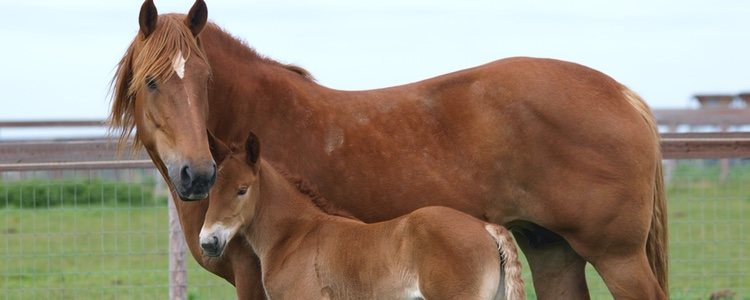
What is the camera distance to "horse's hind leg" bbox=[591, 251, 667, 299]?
5531mm

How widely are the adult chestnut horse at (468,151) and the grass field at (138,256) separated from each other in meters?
2.73

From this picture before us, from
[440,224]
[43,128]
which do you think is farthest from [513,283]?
[43,128]

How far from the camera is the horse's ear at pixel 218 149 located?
531 centimetres

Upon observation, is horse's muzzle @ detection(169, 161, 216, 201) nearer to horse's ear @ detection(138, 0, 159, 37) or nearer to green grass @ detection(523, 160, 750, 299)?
horse's ear @ detection(138, 0, 159, 37)

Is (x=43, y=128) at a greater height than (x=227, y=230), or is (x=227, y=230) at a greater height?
(x=227, y=230)

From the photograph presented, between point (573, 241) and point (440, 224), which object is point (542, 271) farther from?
point (440, 224)

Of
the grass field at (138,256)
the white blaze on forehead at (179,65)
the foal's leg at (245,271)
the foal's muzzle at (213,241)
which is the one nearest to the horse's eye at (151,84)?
the white blaze on forehead at (179,65)

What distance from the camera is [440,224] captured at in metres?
4.89

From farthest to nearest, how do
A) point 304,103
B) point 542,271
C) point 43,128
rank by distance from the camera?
point 43,128
point 542,271
point 304,103

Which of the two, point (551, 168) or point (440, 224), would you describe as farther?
point (551, 168)

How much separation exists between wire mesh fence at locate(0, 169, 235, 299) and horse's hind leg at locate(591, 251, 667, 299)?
3.67 m

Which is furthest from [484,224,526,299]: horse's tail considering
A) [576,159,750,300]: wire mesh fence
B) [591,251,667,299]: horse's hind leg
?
[576,159,750,300]: wire mesh fence

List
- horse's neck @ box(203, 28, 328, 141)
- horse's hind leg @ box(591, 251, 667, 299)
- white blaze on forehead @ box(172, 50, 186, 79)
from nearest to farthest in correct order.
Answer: white blaze on forehead @ box(172, 50, 186, 79), horse's neck @ box(203, 28, 328, 141), horse's hind leg @ box(591, 251, 667, 299)

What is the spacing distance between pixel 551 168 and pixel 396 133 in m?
0.78
